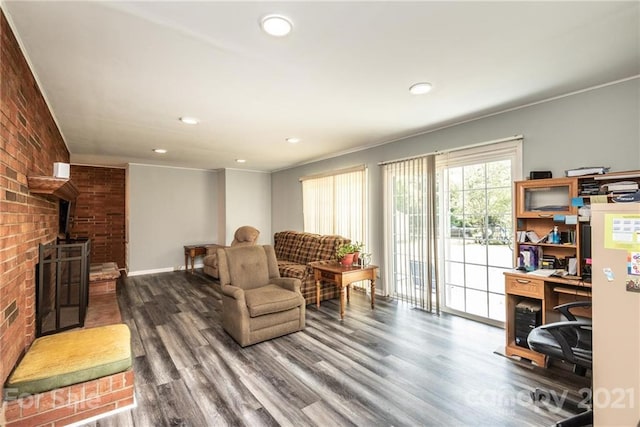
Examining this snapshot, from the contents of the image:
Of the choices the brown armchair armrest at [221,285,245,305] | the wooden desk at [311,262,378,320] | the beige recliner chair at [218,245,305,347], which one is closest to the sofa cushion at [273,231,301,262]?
the wooden desk at [311,262,378,320]

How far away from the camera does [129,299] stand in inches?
174

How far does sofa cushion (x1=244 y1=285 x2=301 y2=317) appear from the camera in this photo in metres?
2.87

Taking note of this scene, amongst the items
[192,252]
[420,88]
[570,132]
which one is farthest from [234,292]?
[192,252]

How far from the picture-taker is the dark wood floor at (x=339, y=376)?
1.88 meters

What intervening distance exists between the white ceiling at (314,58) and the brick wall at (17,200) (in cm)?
20

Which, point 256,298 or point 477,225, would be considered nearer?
point 256,298

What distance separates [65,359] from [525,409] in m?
3.13

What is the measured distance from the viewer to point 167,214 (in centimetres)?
648

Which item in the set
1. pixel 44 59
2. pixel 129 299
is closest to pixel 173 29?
pixel 44 59

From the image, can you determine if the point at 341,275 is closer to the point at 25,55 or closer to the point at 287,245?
the point at 287,245

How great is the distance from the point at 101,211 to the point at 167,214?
147 cm

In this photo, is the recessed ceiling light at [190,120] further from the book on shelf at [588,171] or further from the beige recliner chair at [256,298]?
the book on shelf at [588,171]

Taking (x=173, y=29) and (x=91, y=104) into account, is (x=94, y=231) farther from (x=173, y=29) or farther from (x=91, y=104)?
(x=173, y=29)

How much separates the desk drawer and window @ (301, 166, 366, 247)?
7.84 feet
